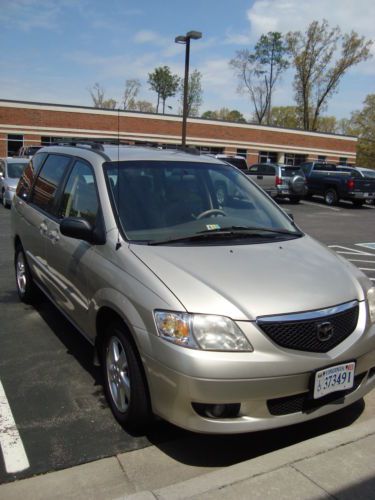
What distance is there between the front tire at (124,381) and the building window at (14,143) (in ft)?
111

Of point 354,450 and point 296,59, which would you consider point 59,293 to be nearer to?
point 354,450

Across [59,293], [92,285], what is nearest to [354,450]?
[92,285]

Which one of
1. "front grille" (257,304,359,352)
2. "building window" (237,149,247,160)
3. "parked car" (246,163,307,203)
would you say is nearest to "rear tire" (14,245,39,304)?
"front grille" (257,304,359,352)

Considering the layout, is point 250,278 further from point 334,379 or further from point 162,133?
point 162,133

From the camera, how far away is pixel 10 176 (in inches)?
616

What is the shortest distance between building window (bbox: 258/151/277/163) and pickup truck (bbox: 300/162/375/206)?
19146mm

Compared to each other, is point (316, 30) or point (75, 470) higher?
point (316, 30)

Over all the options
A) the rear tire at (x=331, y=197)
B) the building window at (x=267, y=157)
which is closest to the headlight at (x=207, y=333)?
the rear tire at (x=331, y=197)

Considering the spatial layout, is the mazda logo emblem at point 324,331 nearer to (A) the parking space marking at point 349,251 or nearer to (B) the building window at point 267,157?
(A) the parking space marking at point 349,251

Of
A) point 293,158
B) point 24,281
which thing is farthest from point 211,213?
point 293,158

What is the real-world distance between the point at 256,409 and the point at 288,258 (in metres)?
1.10

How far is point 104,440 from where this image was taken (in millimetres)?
3139

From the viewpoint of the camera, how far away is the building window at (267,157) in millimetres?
43800

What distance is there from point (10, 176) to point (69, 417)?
44.8 ft
